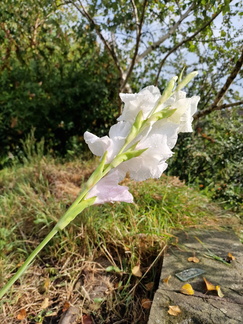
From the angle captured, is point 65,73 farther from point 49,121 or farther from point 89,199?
point 89,199

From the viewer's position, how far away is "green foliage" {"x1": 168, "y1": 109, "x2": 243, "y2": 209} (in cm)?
335

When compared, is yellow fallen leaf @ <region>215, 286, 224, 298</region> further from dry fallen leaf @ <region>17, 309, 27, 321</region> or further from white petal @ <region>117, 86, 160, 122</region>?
white petal @ <region>117, 86, 160, 122</region>

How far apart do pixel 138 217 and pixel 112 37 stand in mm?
2592

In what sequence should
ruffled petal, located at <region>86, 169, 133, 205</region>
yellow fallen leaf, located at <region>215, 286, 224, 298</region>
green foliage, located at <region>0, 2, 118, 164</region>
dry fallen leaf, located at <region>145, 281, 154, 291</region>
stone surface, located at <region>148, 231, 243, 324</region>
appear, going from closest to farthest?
Result: ruffled petal, located at <region>86, 169, 133, 205</region>, stone surface, located at <region>148, 231, 243, 324</region>, yellow fallen leaf, located at <region>215, 286, 224, 298</region>, dry fallen leaf, located at <region>145, 281, 154, 291</region>, green foliage, located at <region>0, 2, 118, 164</region>

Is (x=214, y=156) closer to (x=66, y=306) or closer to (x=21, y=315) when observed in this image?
(x=66, y=306)

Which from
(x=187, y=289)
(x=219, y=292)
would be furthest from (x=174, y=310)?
(x=219, y=292)

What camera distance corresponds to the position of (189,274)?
1640 mm

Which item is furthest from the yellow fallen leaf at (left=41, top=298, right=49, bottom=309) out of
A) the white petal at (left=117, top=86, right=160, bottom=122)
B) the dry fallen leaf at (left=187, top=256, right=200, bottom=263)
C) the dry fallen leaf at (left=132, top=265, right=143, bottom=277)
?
the white petal at (left=117, top=86, right=160, bottom=122)

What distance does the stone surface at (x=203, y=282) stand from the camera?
53.6 inches

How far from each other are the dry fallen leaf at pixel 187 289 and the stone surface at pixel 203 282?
0.02m

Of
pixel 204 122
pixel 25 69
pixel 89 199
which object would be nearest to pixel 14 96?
pixel 25 69

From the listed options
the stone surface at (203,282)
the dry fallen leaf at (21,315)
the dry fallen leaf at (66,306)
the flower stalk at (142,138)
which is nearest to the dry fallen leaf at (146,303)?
the stone surface at (203,282)

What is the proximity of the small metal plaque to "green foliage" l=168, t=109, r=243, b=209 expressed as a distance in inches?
61.9

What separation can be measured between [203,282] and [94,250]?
0.69 metres
